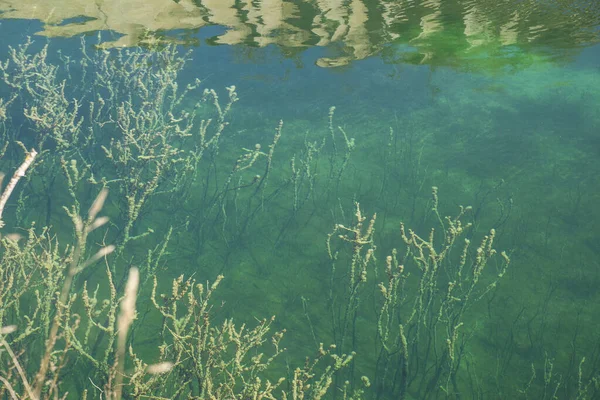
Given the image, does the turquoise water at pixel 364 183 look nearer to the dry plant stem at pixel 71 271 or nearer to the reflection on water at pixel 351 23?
the reflection on water at pixel 351 23

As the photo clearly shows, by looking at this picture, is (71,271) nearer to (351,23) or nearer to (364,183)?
(364,183)

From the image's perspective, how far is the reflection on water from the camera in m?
7.63

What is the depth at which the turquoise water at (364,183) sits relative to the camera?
11.0 ft

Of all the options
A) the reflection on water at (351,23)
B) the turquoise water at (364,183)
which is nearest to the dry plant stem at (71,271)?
the turquoise water at (364,183)

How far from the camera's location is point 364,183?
500 centimetres

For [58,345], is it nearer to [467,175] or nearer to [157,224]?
[157,224]

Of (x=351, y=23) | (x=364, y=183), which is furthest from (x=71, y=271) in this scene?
(x=351, y=23)

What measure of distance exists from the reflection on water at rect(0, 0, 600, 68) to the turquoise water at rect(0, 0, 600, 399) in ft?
0.15

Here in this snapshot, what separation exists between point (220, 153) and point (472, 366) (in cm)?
365

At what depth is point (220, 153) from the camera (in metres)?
5.55

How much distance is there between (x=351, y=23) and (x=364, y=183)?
15.1 feet

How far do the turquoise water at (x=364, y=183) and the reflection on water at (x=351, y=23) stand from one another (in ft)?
0.15

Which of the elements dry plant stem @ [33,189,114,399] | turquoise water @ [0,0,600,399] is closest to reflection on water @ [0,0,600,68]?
turquoise water @ [0,0,600,399]

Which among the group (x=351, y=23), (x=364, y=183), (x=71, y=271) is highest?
(x=351, y=23)
